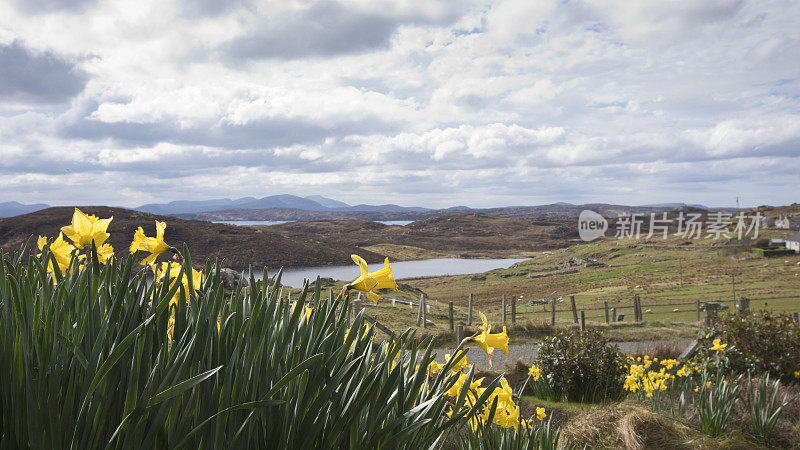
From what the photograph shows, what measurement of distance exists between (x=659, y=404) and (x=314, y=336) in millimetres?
5877

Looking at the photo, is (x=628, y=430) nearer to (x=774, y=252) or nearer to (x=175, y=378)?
(x=175, y=378)

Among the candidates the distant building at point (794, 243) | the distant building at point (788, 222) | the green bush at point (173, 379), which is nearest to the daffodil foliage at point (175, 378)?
the green bush at point (173, 379)

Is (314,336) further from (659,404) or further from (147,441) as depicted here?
(659,404)

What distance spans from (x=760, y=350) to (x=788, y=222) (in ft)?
343

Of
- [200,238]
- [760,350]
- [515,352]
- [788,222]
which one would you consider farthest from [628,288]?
[788,222]

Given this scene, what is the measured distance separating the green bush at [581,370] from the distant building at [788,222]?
3884 inches

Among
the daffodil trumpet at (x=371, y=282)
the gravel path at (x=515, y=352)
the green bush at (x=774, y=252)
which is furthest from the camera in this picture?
the green bush at (x=774, y=252)

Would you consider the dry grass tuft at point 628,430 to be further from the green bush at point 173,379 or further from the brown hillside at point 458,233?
the brown hillside at point 458,233

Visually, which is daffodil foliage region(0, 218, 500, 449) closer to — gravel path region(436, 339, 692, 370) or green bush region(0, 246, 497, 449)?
green bush region(0, 246, 497, 449)

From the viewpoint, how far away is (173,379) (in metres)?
1.10

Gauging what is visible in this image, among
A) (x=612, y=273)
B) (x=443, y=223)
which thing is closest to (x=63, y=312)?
(x=612, y=273)

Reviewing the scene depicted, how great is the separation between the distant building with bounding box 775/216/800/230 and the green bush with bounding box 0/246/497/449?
105982 millimetres

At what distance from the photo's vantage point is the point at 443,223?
549 ft

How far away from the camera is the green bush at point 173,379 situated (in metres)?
1.04
